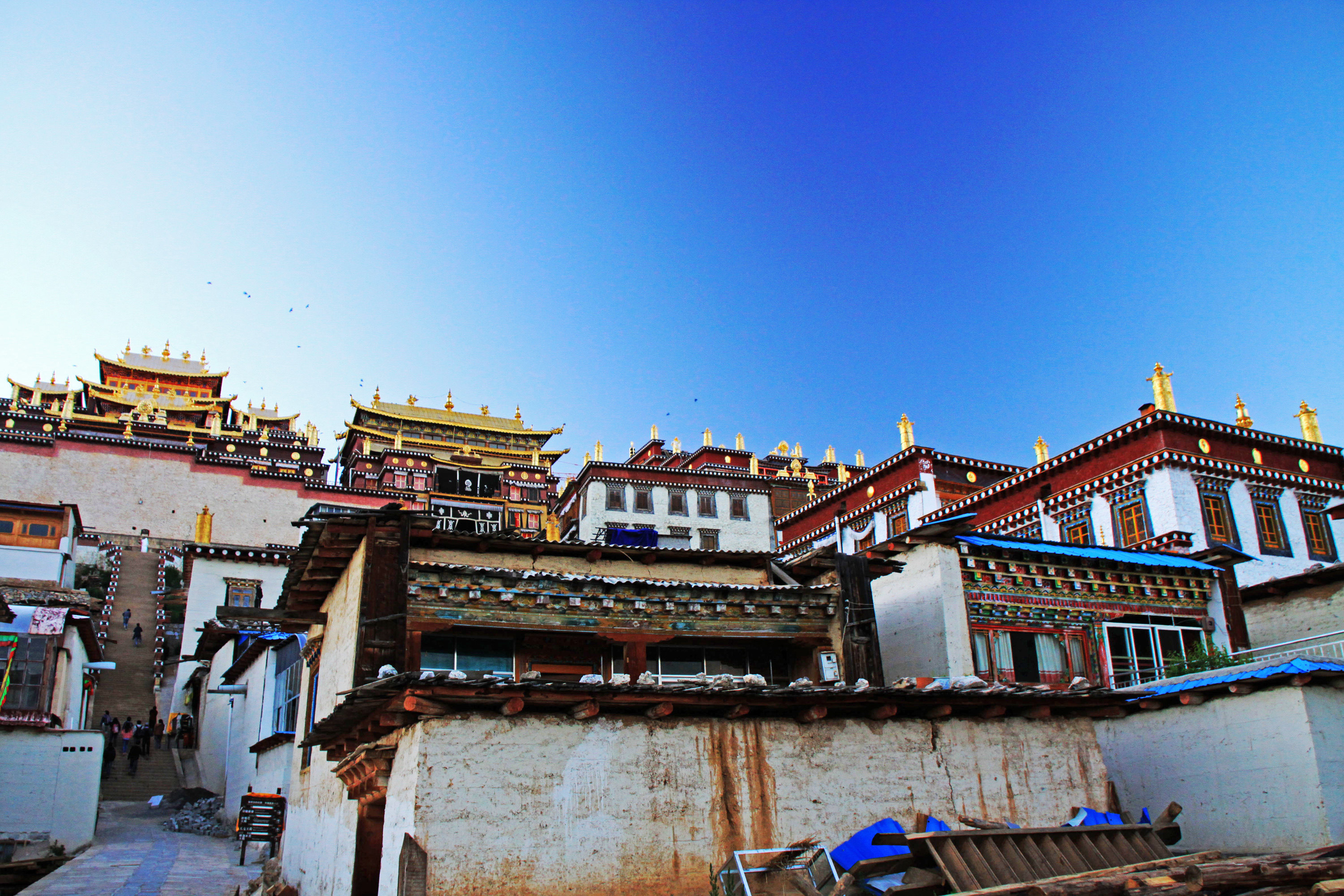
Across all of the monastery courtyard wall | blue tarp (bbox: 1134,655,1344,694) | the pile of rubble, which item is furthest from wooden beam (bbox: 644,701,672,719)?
the monastery courtyard wall

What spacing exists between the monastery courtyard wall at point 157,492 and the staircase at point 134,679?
→ 630 cm

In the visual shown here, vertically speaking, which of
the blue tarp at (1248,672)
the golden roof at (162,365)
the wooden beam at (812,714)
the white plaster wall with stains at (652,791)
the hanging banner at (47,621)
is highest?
the golden roof at (162,365)

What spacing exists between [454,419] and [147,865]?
50.5 metres

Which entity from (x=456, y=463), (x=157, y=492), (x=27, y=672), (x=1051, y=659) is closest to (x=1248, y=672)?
(x=1051, y=659)

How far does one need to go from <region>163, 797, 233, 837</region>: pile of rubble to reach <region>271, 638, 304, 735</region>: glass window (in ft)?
17.3

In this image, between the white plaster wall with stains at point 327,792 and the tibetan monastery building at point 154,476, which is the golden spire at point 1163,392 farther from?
the tibetan monastery building at point 154,476

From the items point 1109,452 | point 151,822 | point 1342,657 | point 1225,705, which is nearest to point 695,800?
point 1225,705

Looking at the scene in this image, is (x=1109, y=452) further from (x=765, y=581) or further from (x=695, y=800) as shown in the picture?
(x=695, y=800)

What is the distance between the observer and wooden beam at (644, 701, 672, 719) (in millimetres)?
10312

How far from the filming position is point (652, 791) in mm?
10312

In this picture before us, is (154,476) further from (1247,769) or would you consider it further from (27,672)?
(1247,769)

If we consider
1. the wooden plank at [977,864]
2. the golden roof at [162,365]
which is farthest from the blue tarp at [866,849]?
the golden roof at [162,365]

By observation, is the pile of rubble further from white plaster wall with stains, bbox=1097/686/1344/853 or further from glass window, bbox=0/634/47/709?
white plaster wall with stains, bbox=1097/686/1344/853

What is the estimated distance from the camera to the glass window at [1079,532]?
96.4ft
